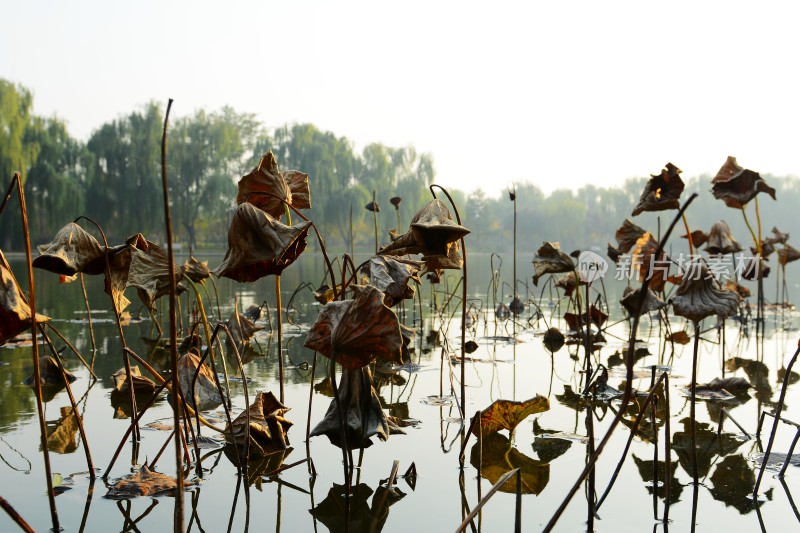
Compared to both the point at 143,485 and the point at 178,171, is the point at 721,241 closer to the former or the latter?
the point at 143,485

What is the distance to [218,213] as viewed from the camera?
26797mm

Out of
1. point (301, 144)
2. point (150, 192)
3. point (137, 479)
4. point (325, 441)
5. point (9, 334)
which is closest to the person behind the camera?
point (9, 334)

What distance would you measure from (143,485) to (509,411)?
97 centimetres

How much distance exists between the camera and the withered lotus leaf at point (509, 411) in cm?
204

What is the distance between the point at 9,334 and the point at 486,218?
204 feet

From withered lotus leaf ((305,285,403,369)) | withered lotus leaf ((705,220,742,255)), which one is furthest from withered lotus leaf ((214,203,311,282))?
withered lotus leaf ((705,220,742,255))

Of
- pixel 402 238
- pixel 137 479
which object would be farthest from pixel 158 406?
pixel 402 238

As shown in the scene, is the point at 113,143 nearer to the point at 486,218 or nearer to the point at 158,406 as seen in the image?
the point at 158,406

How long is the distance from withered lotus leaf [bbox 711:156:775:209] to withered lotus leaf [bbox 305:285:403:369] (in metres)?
2.45

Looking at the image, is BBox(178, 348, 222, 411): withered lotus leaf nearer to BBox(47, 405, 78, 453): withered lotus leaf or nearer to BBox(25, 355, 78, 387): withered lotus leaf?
BBox(47, 405, 78, 453): withered lotus leaf

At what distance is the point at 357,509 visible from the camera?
1775mm

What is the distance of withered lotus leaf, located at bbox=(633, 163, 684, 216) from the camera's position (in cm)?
249

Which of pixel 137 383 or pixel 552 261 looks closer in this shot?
pixel 137 383

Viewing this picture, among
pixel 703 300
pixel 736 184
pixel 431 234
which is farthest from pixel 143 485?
pixel 736 184
